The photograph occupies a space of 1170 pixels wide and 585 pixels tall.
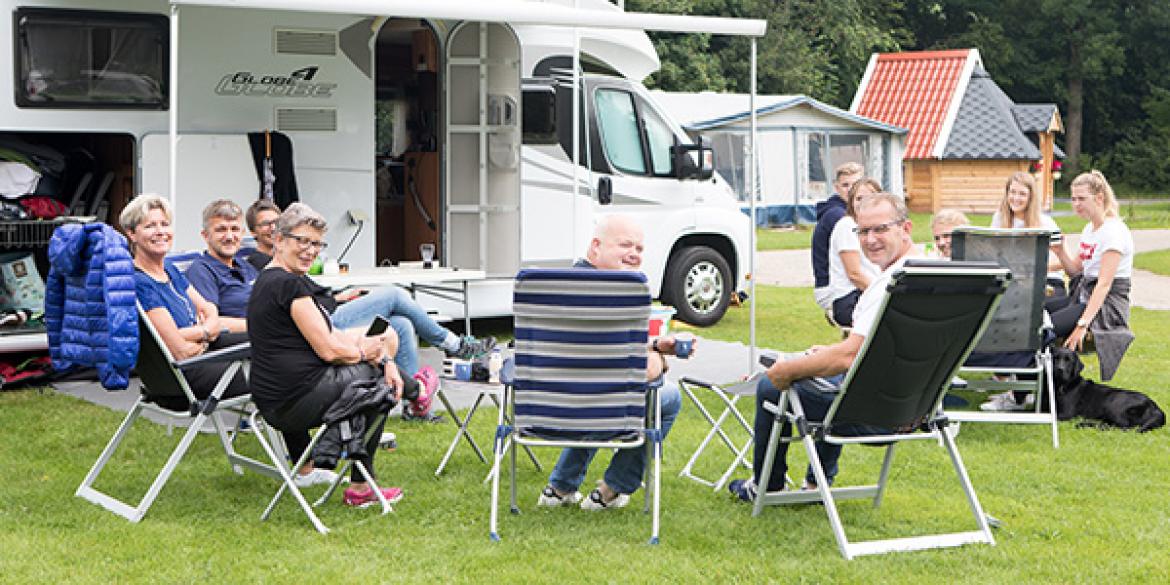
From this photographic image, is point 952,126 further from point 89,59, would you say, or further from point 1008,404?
point 89,59

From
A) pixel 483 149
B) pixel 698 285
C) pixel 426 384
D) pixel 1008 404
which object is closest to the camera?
pixel 426 384

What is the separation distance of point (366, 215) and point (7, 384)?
241cm

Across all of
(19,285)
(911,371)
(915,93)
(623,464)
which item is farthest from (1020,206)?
(915,93)

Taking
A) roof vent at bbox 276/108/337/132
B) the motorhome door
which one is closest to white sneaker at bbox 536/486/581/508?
roof vent at bbox 276/108/337/132

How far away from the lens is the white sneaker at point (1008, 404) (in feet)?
24.3

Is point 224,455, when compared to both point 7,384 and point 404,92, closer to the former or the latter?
point 7,384

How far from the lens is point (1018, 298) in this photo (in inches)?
268

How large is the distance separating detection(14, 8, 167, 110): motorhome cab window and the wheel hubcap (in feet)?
14.2

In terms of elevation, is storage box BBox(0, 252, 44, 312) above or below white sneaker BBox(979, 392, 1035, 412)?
above

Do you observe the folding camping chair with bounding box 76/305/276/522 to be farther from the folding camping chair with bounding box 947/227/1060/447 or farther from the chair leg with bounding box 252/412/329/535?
the folding camping chair with bounding box 947/227/1060/447

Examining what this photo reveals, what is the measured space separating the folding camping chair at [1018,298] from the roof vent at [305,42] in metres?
4.06

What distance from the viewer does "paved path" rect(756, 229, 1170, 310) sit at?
1389 cm

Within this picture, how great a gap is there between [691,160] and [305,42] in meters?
3.16

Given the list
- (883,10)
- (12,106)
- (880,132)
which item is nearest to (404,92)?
(12,106)
